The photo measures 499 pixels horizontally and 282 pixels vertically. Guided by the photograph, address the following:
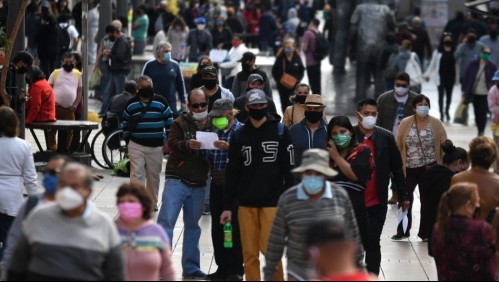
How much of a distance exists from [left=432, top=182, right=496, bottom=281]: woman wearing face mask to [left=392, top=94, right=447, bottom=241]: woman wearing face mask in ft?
16.8

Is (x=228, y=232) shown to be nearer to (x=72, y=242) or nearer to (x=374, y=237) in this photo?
(x=374, y=237)

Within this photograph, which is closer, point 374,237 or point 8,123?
point 8,123

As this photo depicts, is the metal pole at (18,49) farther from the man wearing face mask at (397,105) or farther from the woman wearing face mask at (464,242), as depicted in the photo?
the woman wearing face mask at (464,242)

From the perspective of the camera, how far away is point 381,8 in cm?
2870

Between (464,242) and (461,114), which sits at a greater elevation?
(464,242)

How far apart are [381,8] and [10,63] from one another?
11899 mm

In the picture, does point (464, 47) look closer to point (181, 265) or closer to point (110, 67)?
point (110, 67)

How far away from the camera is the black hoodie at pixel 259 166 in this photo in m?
11.9

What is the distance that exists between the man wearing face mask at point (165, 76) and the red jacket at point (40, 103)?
4.65 ft

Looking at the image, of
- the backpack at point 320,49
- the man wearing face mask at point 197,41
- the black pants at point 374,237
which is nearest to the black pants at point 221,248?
the black pants at point 374,237

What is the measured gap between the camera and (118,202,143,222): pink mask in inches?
366

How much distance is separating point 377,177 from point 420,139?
2.79m

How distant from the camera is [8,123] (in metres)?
12.3

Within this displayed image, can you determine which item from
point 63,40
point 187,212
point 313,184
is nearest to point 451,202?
point 313,184
